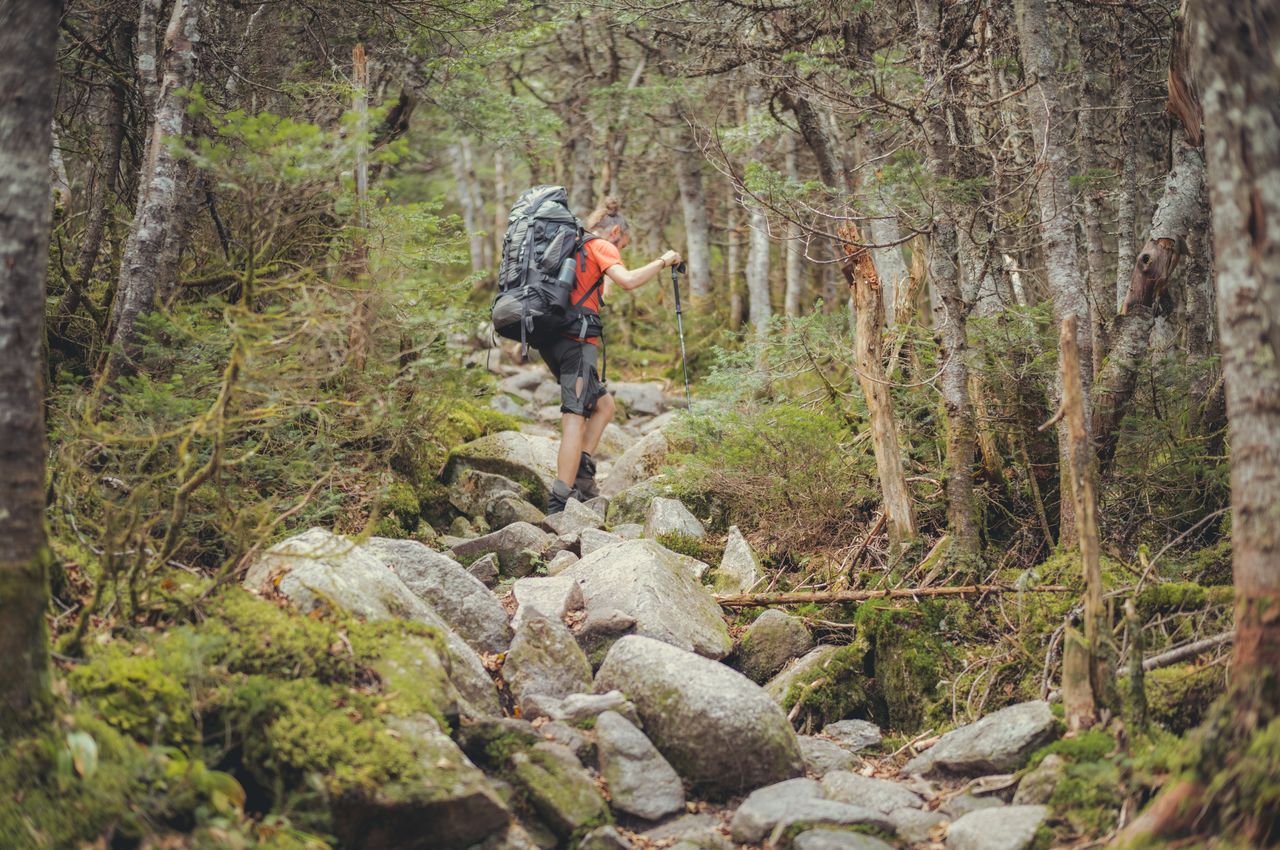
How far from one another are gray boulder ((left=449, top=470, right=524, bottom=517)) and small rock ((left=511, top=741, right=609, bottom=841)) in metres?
4.61

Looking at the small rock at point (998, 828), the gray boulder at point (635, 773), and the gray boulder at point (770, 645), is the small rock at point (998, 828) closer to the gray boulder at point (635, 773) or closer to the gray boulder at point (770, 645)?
the gray boulder at point (635, 773)

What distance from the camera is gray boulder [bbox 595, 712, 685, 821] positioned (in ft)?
15.2

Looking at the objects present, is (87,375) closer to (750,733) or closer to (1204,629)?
(750,733)

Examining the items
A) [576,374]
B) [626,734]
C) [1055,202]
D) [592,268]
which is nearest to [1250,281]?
[1055,202]

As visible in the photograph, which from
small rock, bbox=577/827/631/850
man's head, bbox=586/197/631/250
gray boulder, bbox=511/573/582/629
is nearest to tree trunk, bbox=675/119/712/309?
man's head, bbox=586/197/631/250

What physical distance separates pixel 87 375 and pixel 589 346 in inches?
154

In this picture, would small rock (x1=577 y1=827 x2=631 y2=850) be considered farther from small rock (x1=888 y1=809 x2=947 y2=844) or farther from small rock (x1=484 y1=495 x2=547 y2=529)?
small rock (x1=484 y1=495 x2=547 y2=529)

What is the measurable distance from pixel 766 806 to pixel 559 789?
95cm

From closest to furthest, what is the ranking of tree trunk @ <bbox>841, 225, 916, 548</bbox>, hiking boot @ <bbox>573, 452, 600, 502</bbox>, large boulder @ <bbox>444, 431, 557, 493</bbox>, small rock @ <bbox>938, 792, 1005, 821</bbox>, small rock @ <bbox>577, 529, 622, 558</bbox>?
small rock @ <bbox>938, 792, 1005, 821</bbox> < tree trunk @ <bbox>841, 225, 916, 548</bbox> < small rock @ <bbox>577, 529, 622, 558</bbox> < hiking boot @ <bbox>573, 452, 600, 502</bbox> < large boulder @ <bbox>444, 431, 557, 493</bbox>

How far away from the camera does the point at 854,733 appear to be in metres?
5.82

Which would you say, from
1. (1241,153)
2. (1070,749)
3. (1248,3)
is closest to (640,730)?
(1070,749)

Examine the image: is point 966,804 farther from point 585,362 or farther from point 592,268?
point 592,268


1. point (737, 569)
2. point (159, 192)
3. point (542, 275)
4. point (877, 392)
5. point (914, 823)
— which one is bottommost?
point (914, 823)

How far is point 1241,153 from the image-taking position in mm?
3443
